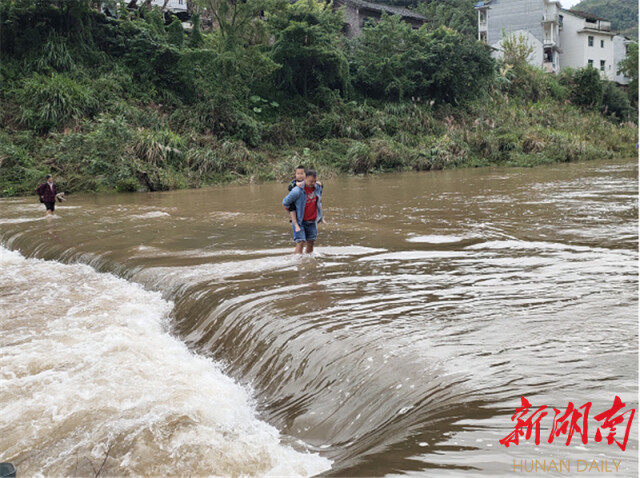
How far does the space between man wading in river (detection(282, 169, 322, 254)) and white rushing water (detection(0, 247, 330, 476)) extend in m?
2.15

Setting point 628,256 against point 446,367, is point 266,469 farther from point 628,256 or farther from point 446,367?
point 628,256

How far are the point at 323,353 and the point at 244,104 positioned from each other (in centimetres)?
2947

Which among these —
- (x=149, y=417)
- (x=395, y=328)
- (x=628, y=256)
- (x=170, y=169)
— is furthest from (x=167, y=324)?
(x=170, y=169)

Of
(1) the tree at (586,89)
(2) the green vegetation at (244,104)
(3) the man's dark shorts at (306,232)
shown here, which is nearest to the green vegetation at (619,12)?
(1) the tree at (586,89)

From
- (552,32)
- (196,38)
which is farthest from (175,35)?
(552,32)

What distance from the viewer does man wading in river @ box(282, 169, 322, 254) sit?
8164 millimetres

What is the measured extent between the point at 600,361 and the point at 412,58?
35194 millimetres

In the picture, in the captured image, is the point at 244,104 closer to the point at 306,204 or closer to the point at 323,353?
the point at 306,204

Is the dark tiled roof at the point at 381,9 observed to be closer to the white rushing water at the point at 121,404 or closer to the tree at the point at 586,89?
the tree at the point at 586,89

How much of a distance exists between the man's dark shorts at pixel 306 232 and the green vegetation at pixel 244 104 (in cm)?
1575

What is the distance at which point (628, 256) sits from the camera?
7707 millimetres

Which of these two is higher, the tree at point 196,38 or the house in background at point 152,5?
the house in background at point 152,5

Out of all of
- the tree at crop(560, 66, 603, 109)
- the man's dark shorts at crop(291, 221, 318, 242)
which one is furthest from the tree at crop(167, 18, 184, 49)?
the tree at crop(560, 66, 603, 109)

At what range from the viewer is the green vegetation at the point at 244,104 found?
24500 mm
